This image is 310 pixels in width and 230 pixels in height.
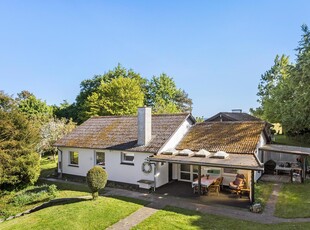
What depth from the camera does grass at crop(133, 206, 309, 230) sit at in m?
11.2

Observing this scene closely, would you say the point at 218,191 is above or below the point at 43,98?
below

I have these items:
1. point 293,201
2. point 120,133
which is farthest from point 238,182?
point 120,133

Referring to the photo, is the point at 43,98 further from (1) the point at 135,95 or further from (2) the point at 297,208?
(2) the point at 297,208

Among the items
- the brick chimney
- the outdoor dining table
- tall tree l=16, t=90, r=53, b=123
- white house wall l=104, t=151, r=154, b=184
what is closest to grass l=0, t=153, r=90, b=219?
white house wall l=104, t=151, r=154, b=184

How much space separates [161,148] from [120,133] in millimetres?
5408

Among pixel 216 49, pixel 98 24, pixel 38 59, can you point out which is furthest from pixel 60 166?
pixel 216 49

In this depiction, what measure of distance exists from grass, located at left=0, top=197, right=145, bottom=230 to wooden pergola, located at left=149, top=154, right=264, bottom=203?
357cm

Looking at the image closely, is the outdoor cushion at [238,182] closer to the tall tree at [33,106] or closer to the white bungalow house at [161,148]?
the white bungalow house at [161,148]

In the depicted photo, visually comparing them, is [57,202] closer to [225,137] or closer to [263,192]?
[225,137]

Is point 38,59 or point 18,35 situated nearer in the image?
point 18,35

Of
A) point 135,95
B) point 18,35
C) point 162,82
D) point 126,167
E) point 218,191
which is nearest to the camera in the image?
point 218,191

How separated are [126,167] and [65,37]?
14.4 m

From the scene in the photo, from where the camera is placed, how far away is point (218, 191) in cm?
1638

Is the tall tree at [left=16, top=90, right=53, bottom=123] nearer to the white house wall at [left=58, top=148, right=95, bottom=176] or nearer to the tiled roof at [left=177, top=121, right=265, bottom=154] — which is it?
the white house wall at [left=58, top=148, right=95, bottom=176]
